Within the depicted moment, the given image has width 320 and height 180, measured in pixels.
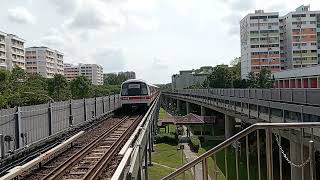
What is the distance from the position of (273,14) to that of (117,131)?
11525cm

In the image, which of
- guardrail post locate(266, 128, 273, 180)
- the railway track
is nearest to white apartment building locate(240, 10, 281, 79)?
the railway track

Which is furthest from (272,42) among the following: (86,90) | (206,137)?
(206,137)

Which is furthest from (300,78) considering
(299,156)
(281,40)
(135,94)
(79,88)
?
(281,40)

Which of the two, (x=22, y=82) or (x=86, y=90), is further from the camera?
(x=86, y=90)

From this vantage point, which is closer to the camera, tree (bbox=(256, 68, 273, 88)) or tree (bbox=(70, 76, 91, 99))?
tree (bbox=(256, 68, 273, 88))

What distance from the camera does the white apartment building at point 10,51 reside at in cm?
12738

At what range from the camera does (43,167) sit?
572 inches

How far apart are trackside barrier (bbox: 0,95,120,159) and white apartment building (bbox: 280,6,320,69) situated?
10675cm

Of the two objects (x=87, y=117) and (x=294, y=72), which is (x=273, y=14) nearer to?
(x=294, y=72)

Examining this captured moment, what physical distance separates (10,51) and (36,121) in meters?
123

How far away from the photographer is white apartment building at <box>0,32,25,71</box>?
127 meters

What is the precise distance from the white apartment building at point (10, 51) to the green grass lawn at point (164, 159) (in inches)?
3764

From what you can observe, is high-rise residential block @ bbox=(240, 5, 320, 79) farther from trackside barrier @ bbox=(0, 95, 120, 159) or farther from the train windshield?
trackside barrier @ bbox=(0, 95, 120, 159)

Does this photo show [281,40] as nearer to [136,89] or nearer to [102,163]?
[136,89]
